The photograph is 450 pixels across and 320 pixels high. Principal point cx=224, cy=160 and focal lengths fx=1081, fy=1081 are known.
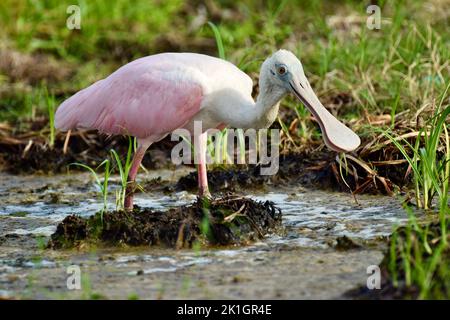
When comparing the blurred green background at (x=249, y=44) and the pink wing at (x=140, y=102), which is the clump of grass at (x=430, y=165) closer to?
the pink wing at (x=140, y=102)

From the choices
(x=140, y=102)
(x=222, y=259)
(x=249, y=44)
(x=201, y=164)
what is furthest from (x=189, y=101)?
(x=249, y=44)

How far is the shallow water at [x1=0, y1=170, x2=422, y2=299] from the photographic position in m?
5.30

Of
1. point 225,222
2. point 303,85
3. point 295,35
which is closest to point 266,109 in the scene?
point 303,85

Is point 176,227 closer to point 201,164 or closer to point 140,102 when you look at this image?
point 201,164

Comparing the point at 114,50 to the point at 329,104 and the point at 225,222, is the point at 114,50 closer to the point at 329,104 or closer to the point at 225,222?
the point at 329,104

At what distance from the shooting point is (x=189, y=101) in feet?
23.3

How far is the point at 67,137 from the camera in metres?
8.86

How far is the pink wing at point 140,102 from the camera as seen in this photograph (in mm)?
7164

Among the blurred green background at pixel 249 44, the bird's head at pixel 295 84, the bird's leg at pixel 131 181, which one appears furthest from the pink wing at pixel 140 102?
the blurred green background at pixel 249 44

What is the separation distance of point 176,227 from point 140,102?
4.61 feet

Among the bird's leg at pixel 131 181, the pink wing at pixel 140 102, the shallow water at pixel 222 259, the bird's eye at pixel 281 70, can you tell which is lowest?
the shallow water at pixel 222 259

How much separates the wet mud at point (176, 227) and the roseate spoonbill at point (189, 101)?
28.2 inches

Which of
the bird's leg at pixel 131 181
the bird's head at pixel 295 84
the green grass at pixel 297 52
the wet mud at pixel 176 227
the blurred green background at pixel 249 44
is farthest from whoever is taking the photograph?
the blurred green background at pixel 249 44
